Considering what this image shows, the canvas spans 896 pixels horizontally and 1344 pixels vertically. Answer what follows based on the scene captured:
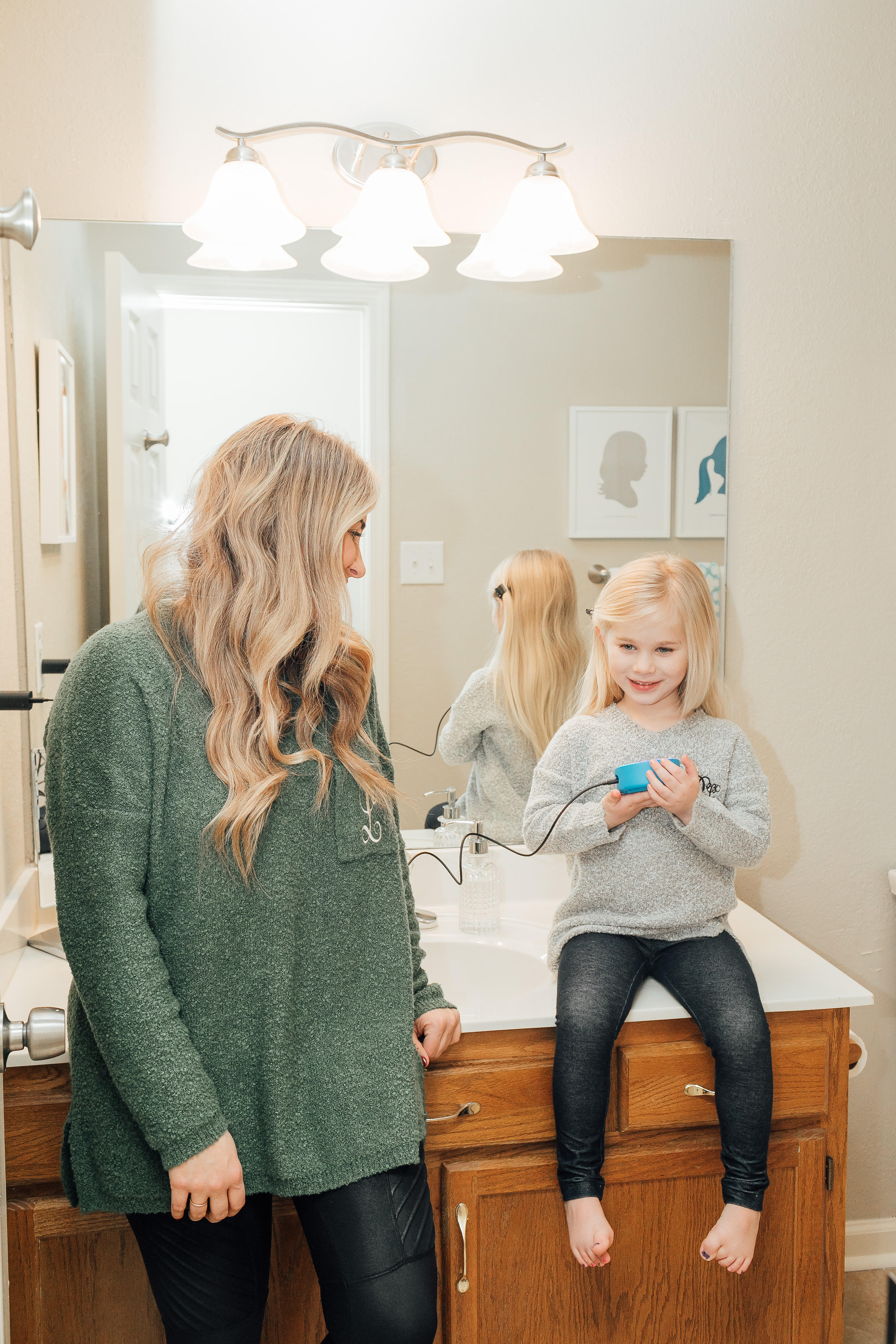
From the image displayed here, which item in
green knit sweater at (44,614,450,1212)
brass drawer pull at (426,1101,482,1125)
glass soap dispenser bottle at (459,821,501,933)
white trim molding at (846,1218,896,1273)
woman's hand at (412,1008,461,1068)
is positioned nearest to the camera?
green knit sweater at (44,614,450,1212)

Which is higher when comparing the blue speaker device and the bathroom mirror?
the bathroom mirror

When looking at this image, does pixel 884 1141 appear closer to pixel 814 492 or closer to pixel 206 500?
pixel 814 492

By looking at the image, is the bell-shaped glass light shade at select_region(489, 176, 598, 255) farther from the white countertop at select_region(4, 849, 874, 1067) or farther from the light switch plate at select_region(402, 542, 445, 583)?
the white countertop at select_region(4, 849, 874, 1067)

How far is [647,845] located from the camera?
4.68ft

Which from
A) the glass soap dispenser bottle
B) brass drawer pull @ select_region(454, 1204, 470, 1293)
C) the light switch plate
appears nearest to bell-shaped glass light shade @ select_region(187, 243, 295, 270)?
the light switch plate

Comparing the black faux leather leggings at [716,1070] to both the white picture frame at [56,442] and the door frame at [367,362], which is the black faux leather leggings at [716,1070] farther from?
the white picture frame at [56,442]

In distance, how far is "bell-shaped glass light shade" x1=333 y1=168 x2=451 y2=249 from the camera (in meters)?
1.55

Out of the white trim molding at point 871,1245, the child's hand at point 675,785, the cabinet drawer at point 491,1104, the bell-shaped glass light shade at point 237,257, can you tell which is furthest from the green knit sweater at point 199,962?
the white trim molding at point 871,1245

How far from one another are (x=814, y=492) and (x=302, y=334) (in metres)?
0.90

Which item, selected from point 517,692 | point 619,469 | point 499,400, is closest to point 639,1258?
point 517,692

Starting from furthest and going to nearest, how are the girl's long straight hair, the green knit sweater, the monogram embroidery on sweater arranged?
the girl's long straight hair → the monogram embroidery on sweater → the green knit sweater

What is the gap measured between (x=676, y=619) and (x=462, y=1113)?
2.40 feet

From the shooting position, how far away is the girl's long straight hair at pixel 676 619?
149 centimetres

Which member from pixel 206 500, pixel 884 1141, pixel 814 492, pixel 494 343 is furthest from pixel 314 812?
pixel 884 1141
